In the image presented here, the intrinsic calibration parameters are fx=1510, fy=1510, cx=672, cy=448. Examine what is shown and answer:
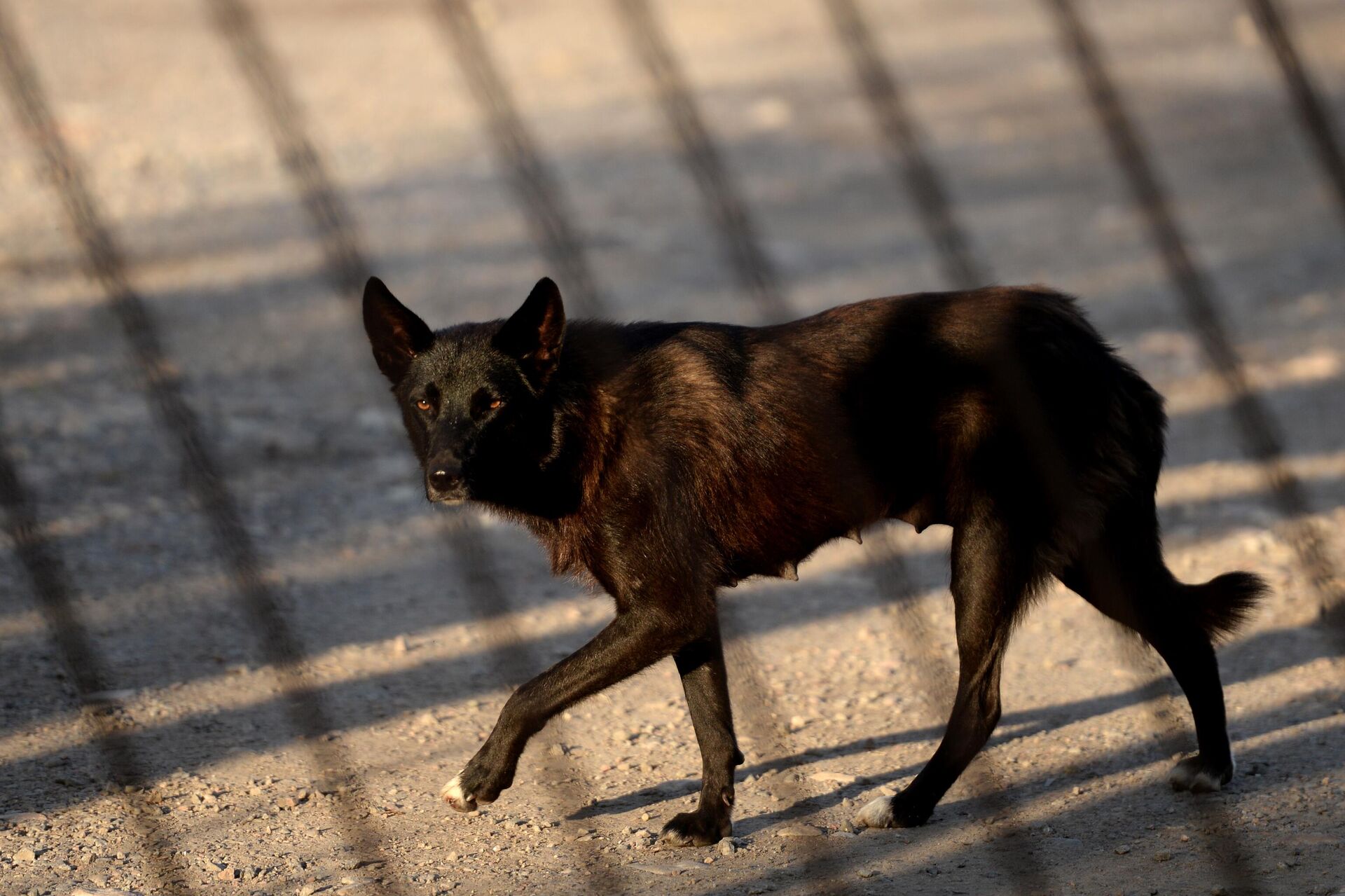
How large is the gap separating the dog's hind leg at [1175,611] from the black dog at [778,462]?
0.01 meters

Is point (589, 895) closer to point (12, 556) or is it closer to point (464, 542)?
point (464, 542)

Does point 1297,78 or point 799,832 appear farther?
point 799,832

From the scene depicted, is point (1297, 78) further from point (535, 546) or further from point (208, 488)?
point (535, 546)

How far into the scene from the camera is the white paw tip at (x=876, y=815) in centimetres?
470

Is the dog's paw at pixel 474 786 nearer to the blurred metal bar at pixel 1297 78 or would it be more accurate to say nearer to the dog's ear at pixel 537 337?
the dog's ear at pixel 537 337

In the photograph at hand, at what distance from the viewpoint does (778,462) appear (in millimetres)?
4594

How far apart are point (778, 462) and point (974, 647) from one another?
85 cm

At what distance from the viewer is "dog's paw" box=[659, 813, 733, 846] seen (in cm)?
455

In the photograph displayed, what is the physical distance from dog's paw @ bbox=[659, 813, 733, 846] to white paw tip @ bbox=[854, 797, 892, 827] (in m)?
0.43

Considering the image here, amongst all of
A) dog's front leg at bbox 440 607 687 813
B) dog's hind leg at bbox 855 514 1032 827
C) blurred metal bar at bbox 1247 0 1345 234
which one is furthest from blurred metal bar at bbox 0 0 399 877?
blurred metal bar at bbox 1247 0 1345 234

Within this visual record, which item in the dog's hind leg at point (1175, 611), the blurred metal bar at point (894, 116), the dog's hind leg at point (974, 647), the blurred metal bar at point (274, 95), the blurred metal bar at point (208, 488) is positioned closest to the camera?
the blurred metal bar at point (274, 95)

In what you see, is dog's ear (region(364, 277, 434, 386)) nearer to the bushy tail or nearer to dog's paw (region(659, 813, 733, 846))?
dog's paw (region(659, 813, 733, 846))

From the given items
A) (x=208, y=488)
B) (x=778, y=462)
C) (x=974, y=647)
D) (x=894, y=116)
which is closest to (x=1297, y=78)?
(x=894, y=116)

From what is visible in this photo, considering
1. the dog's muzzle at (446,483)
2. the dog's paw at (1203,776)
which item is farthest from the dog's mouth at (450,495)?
the dog's paw at (1203,776)
